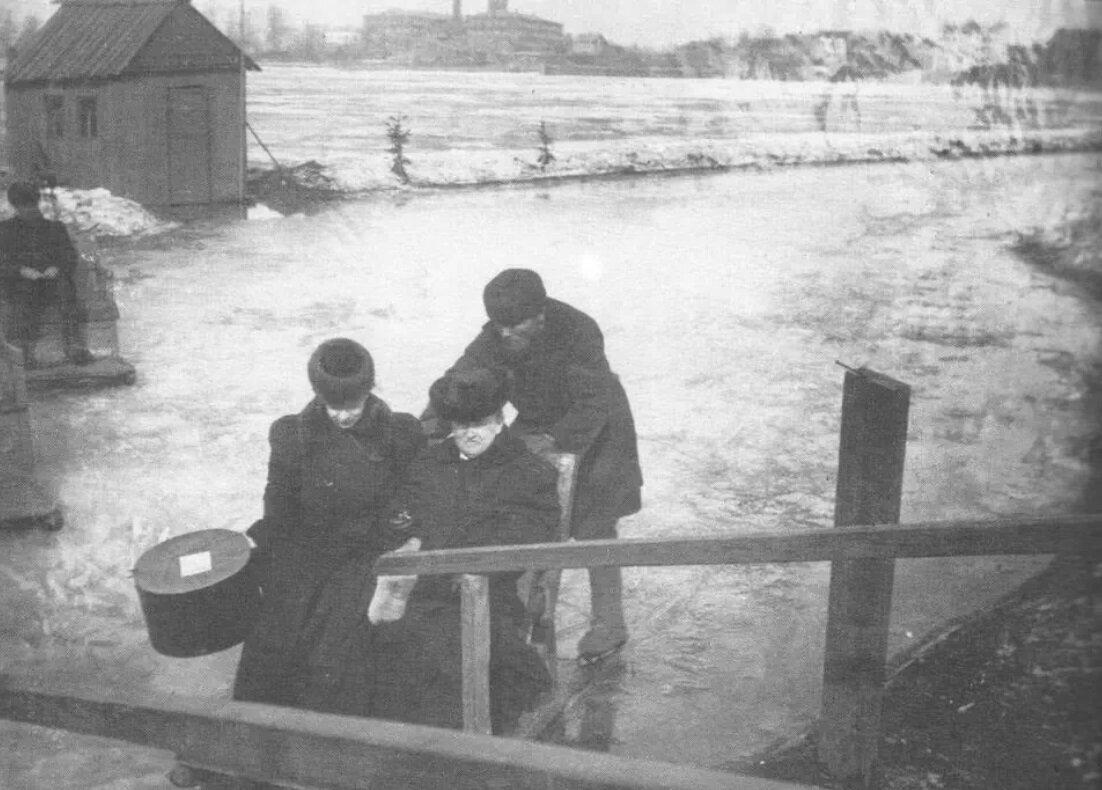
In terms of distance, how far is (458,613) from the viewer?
2.90 metres

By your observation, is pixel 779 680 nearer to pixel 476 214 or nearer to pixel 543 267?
pixel 543 267

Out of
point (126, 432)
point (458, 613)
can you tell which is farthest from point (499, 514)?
point (126, 432)

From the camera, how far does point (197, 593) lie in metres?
2.85

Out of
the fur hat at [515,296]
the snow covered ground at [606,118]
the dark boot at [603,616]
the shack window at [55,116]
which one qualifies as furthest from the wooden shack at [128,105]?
the dark boot at [603,616]

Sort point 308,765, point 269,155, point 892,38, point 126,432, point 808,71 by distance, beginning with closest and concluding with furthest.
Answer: point 308,765
point 892,38
point 808,71
point 269,155
point 126,432

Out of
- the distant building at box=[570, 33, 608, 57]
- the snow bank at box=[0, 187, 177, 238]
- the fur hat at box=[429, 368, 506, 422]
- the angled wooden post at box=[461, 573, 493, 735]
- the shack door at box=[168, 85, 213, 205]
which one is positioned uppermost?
the distant building at box=[570, 33, 608, 57]

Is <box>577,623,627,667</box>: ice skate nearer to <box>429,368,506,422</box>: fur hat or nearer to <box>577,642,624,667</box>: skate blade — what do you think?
<box>577,642,624,667</box>: skate blade

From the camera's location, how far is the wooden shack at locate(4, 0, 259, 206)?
4.80 meters

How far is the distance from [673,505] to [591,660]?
143cm

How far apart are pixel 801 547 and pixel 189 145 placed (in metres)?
4.13

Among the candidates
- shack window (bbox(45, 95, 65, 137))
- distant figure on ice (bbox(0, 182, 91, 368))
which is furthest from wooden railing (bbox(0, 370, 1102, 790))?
distant figure on ice (bbox(0, 182, 91, 368))

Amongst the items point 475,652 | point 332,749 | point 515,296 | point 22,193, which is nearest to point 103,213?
point 22,193

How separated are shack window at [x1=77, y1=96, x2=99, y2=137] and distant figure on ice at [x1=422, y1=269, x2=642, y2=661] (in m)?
2.86

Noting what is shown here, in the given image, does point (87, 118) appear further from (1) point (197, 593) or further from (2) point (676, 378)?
(2) point (676, 378)
